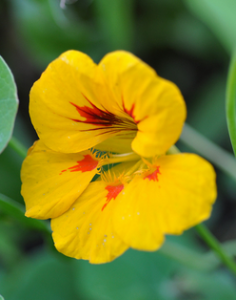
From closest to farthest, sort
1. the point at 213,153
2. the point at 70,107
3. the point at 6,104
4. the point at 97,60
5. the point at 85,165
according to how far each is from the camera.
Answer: the point at 6,104, the point at 70,107, the point at 85,165, the point at 213,153, the point at 97,60

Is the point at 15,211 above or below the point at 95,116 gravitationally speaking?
below

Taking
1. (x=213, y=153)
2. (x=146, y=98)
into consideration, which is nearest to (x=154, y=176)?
(x=146, y=98)

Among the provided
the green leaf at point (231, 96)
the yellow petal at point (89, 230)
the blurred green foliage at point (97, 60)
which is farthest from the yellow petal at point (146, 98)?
the blurred green foliage at point (97, 60)

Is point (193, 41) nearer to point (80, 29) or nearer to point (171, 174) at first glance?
point (80, 29)

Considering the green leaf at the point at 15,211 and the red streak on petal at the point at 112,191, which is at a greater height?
the red streak on petal at the point at 112,191

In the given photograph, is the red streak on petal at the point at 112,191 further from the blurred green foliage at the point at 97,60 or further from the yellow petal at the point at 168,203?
the blurred green foliage at the point at 97,60

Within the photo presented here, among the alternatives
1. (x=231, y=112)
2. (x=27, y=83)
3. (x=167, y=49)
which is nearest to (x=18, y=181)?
(x=27, y=83)

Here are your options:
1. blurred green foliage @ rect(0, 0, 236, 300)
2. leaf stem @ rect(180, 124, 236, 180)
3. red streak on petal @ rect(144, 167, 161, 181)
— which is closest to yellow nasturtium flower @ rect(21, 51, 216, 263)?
red streak on petal @ rect(144, 167, 161, 181)

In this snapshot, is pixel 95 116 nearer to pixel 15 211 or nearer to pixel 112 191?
pixel 112 191
